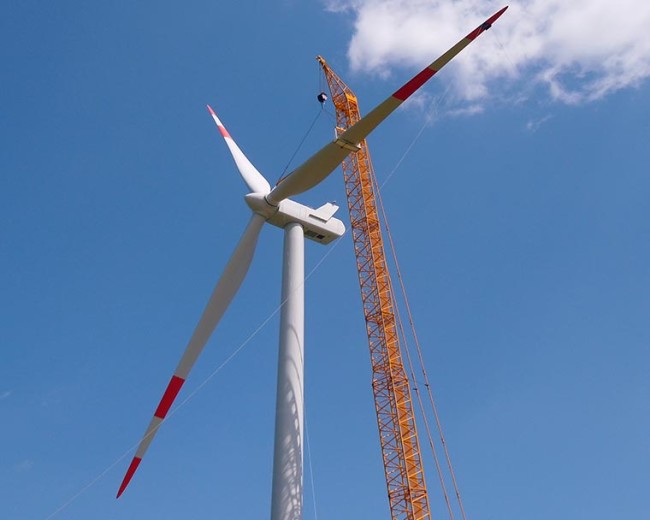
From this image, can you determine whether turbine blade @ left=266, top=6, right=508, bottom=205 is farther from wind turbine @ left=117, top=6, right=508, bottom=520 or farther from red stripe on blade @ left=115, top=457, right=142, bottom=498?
red stripe on blade @ left=115, top=457, right=142, bottom=498

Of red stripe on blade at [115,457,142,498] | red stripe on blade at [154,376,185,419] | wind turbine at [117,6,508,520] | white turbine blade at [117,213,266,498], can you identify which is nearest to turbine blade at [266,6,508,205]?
wind turbine at [117,6,508,520]

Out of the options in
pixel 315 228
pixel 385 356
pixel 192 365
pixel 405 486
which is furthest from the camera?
pixel 385 356

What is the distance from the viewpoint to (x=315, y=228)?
27.2 metres

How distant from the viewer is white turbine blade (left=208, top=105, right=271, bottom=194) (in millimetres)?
27084

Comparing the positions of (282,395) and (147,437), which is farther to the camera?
(147,437)

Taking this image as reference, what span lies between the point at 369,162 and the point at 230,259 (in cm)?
2627

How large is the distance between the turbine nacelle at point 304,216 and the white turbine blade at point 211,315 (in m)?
0.80

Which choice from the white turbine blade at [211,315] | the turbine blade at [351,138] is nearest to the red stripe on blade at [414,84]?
the turbine blade at [351,138]

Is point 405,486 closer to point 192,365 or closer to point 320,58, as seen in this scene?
point 192,365

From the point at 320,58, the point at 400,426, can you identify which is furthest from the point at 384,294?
the point at 320,58

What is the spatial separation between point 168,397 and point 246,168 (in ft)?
28.4

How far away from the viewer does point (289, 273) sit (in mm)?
25047

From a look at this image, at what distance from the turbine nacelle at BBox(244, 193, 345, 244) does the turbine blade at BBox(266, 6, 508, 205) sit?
384mm

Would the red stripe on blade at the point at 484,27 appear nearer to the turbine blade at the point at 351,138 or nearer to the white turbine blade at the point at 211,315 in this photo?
the turbine blade at the point at 351,138
